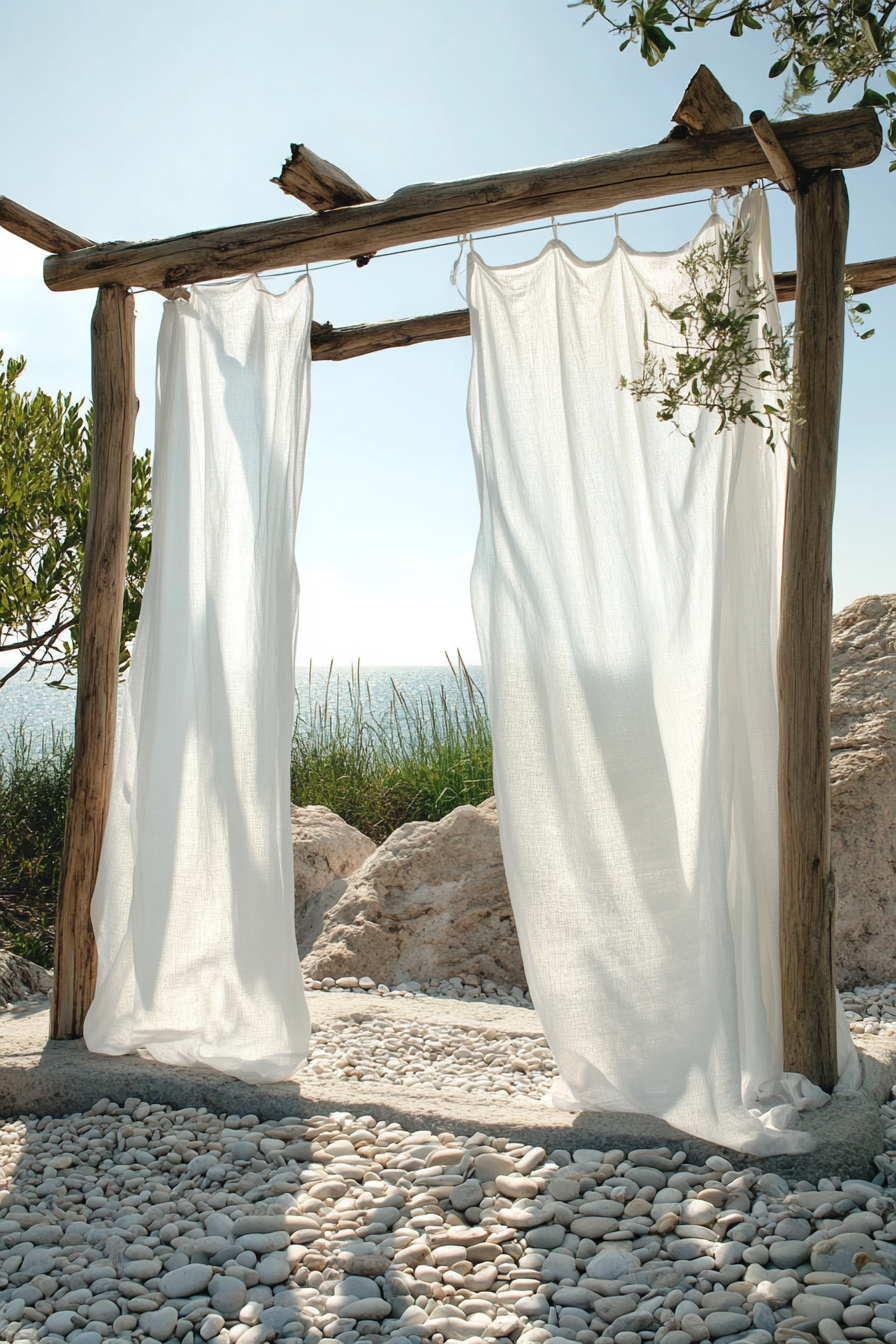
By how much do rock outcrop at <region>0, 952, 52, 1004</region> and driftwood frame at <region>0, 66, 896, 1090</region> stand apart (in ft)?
3.15

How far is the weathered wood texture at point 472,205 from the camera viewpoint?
2.12 metres

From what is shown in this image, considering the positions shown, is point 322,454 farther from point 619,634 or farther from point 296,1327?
point 296,1327

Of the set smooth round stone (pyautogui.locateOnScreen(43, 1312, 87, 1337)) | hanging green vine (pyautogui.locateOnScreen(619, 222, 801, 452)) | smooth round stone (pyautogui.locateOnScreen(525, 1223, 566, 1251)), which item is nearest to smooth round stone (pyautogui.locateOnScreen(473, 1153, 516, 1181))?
smooth round stone (pyautogui.locateOnScreen(525, 1223, 566, 1251))

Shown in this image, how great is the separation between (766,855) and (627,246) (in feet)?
4.99

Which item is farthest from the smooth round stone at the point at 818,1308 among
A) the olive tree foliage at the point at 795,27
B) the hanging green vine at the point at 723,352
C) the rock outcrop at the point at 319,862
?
the rock outcrop at the point at 319,862

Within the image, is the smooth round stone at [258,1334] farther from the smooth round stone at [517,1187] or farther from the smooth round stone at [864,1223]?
the smooth round stone at [864,1223]

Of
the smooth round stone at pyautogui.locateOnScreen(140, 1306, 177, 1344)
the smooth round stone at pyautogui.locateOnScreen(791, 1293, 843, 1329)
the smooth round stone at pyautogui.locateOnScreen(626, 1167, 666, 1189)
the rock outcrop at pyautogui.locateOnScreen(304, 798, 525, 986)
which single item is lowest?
the smooth round stone at pyautogui.locateOnScreen(140, 1306, 177, 1344)

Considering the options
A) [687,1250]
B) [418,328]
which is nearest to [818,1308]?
[687,1250]

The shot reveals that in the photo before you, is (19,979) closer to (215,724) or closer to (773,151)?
(215,724)

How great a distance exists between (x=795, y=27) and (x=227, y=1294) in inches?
98.5

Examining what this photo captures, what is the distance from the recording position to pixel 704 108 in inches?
86.2

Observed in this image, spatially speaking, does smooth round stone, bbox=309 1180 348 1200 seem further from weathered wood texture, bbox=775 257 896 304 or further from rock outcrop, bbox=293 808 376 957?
weathered wood texture, bbox=775 257 896 304

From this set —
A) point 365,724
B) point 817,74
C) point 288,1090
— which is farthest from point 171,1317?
point 365,724

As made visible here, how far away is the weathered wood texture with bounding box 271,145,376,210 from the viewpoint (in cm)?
238
